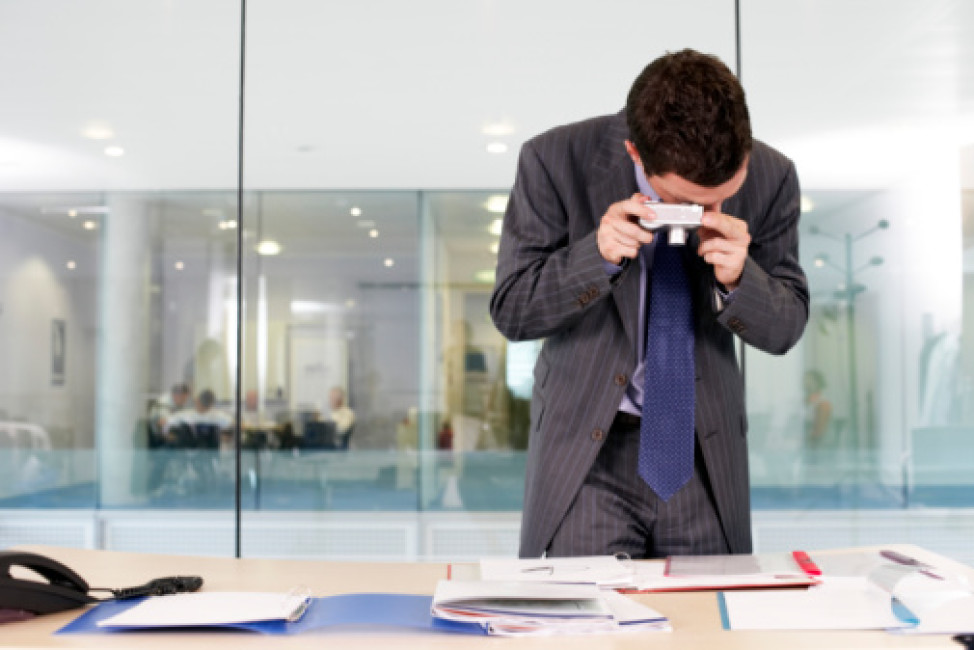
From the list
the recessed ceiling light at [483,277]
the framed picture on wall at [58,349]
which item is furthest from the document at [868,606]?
the framed picture on wall at [58,349]

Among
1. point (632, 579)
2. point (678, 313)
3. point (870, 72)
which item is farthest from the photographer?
point (870, 72)

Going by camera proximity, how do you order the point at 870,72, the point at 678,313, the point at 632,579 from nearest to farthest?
the point at 632,579 → the point at 678,313 → the point at 870,72

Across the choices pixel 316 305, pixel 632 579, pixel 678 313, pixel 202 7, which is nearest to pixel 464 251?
pixel 316 305

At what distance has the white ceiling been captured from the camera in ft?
13.9

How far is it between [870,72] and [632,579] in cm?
329

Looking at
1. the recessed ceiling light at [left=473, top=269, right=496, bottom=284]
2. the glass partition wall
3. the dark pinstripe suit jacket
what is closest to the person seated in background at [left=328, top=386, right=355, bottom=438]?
the glass partition wall

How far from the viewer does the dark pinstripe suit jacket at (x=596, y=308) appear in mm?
1906

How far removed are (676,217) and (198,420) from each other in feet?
10.3

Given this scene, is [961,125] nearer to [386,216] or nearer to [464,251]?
[464,251]

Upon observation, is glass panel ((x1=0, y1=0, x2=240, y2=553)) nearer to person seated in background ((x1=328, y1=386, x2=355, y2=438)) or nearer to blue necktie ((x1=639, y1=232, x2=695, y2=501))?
person seated in background ((x1=328, y1=386, x2=355, y2=438))

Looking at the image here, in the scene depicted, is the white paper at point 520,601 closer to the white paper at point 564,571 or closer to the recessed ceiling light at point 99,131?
the white paper at point 564,571

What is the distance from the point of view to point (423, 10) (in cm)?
432

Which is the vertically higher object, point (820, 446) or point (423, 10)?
point (423, 10)

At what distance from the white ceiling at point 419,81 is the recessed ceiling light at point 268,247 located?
237 millimetres
